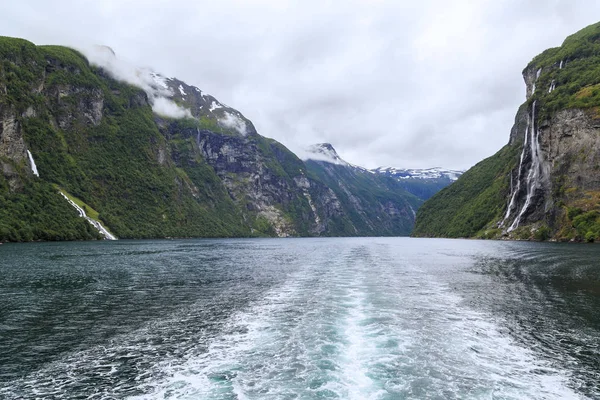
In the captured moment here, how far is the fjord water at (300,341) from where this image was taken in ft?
43.5

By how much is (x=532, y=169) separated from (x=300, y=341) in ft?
509

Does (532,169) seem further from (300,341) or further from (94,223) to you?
(94,223)

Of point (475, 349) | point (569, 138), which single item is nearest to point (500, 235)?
point (569, 138)

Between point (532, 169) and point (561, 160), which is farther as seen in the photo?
point (532, 169)

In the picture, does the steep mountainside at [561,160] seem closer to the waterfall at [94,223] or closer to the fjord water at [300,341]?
the fjord water at [300,341]

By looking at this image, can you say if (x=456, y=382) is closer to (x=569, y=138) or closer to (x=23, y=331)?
(x=23, y=331)

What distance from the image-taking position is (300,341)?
60.1 feet

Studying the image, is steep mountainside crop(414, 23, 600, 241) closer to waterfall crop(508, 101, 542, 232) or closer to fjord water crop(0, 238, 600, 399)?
waterfall crop(508, 101, 542, 232)

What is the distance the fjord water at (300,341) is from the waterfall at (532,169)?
12140 cm

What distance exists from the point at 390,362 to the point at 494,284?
963 inches

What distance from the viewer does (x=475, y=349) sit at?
17.3 m

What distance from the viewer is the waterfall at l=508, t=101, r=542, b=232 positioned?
141 m

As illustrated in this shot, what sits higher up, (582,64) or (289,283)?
(582,64)

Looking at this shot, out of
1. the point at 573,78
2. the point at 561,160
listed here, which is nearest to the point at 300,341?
the point at 561,160
